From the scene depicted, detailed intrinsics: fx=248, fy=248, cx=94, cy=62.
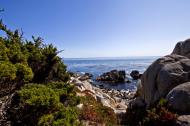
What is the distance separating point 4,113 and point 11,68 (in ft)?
7.86

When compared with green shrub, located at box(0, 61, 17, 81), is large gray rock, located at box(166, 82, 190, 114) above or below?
below

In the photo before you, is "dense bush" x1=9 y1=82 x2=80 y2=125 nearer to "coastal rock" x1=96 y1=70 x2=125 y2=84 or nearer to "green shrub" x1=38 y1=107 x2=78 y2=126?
"green shrub" x1=38 y1=107 x2=78 y2=126

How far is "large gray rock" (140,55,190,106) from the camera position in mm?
17391

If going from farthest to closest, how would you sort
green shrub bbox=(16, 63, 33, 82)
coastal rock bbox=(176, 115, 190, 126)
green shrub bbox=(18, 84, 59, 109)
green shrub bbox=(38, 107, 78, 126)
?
coastal rock bbox=(176, 115, 190, 126)
green shrub bbox=(16, 63, 33, 82)
green shrub bbox=(18, 84, 59, 109)
green shrub bbox=(38, 107, 78, 126)

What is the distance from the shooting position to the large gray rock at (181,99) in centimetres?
1441

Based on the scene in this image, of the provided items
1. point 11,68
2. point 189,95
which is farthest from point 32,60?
point 189,95

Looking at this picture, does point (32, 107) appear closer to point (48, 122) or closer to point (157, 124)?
point (48, 122)

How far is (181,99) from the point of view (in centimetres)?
1465

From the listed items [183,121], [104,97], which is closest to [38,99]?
[183,121]

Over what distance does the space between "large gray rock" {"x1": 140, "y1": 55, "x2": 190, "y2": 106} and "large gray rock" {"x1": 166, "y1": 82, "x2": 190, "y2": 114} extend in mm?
2138

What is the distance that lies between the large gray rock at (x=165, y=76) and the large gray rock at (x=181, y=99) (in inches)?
84.2

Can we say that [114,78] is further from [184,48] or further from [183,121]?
[183,121]

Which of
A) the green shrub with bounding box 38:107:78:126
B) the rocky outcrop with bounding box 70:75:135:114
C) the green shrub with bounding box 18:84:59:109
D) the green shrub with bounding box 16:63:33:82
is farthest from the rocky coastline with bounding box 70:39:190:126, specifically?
the green shrub with bounding box 16:63:33:82

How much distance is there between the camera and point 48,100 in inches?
395
